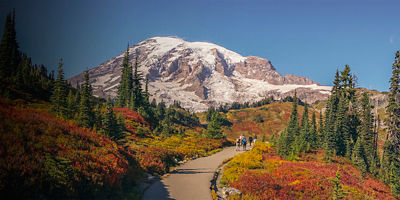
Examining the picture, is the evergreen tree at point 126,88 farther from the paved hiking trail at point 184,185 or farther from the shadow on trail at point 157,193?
the shadow on trail at point 157,193

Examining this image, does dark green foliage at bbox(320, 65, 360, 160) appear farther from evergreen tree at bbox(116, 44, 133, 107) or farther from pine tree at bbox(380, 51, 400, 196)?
evergreen tree at bbox(116, 44, 133, 107)

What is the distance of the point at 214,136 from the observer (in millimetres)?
44844

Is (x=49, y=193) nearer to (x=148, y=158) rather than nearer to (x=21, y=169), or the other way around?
(x=21, y=169)

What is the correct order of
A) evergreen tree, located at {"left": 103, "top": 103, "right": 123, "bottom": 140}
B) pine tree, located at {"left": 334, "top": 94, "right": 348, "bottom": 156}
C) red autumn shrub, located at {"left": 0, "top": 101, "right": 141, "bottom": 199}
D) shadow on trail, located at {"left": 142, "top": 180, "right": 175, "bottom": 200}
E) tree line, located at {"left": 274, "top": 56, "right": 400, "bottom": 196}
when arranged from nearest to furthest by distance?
red autumn shrub, located at {"left": 0, "top": 101, "right": 141, "bottom": 199} → shadow on trail, located at {"left": 142, "top": 180, "right": 175, "bottom": 200} → evergreen tree, located at {"left": 103, "top": 103, "right": 123, "bottom": 140} → tree line, located at {"left": 274, "top": 56, "right": 400, "bottom": 196} → pine tree, located at {"left": 334, "top": 94, "right": 348, "bottom": 156}

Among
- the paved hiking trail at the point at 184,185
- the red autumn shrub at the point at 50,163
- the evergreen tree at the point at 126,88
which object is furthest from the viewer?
the evergreen tree at the point at 126,88

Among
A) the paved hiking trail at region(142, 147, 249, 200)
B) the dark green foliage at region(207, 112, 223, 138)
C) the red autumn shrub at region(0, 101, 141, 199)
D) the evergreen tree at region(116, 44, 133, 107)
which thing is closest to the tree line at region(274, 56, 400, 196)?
the dark green foliage at region(207, 112, 223, 138)

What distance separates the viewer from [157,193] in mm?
13469

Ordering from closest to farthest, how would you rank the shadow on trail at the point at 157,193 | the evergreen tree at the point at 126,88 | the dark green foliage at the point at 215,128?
the shadow on trail at the point at 157,193 < the dark green foliage at the point at 215,128 < the evergreen tree at the point at 126,88

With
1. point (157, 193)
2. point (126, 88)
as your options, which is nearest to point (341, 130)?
point (157, 193)

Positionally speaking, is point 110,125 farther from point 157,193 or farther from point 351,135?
point 351,135

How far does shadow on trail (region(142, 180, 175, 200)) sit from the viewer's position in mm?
12750

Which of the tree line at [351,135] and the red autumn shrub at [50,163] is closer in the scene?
the red autumn shrub at [50,163]

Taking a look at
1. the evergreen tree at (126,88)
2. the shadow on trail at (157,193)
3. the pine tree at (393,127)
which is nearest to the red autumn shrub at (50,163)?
the shadow on trail at (157,193)

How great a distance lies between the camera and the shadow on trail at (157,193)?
1275 cm
